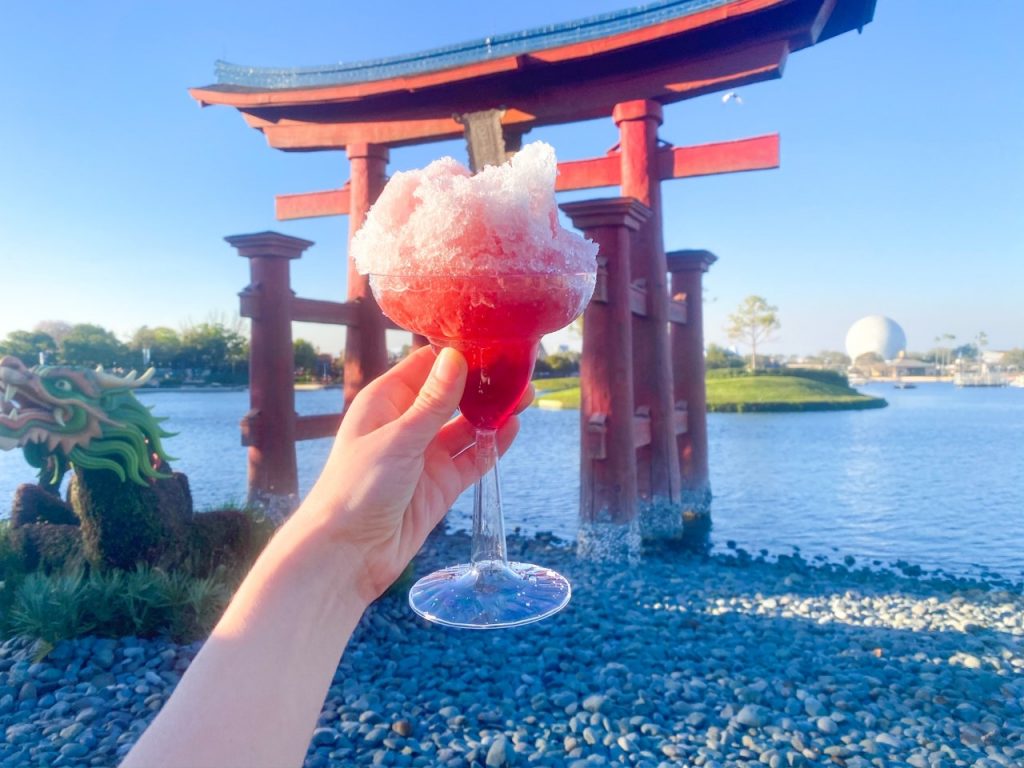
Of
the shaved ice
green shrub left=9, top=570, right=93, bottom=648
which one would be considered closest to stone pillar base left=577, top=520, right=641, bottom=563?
green shrub left=9, top=570, right=93, bottom=648

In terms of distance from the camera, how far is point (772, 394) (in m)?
21.3

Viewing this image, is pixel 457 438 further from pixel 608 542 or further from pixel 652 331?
pixel 652 331

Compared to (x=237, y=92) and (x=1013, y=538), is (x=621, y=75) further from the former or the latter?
(x=1013, y=538)

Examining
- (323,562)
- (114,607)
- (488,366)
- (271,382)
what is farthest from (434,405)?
(271,382)

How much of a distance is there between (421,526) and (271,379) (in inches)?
175

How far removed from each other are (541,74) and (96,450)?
4.02m

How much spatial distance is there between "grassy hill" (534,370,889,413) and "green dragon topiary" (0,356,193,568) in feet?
49.8

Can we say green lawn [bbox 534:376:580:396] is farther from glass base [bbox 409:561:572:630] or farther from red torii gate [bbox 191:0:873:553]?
glass base [bbox 409:561:572:630]

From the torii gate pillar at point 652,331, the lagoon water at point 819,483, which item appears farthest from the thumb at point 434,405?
the torii gate pillar at point 652,331

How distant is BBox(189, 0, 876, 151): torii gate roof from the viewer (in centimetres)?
484

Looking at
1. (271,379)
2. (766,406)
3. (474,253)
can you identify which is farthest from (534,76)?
(766,406)

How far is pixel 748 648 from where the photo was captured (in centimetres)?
366

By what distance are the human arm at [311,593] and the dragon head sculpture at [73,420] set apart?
287 centimetres

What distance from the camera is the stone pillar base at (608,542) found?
4980 mm
